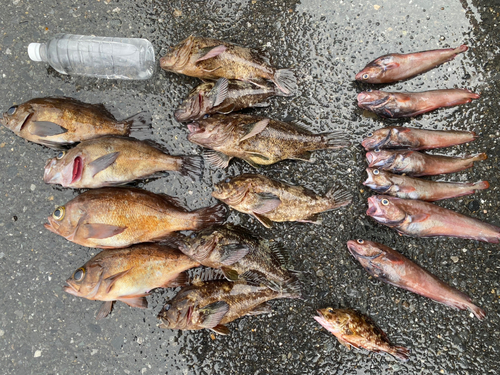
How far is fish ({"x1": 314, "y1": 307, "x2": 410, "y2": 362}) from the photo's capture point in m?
3.57

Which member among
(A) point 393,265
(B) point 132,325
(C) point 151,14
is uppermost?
(C) point 151,14

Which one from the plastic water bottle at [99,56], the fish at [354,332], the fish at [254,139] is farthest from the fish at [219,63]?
the fish at [354,332]

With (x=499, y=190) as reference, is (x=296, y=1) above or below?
above

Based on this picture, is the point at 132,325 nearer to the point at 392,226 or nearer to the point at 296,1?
the point at 392,226

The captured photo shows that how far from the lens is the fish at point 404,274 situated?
3561 mm

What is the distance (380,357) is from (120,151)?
3.69 metres

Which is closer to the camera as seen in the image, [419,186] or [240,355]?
[419,186]

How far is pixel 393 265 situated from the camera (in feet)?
11.7

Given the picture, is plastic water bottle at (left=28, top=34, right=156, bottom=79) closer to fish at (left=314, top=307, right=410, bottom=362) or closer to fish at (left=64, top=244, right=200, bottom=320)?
fish at (left=64, top=244, right=200, bottom=320)

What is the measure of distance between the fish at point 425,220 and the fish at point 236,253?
1.14 m

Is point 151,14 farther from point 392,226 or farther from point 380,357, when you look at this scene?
point 380,357

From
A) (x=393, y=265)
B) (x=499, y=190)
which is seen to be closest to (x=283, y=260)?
(x=393, y=265)

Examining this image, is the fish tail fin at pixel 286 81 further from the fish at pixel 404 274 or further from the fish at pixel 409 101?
the fish at pixel 404 274

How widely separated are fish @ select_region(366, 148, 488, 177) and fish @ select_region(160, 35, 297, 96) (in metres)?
1.24
